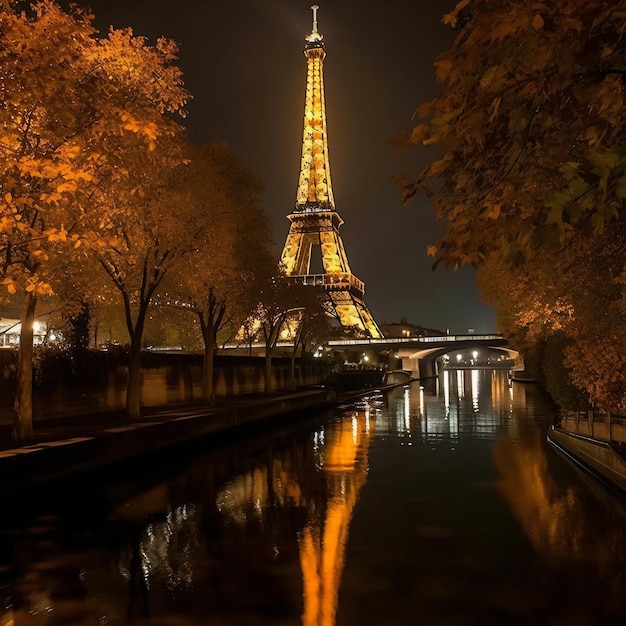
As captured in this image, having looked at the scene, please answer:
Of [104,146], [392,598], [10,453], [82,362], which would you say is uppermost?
[104,146]

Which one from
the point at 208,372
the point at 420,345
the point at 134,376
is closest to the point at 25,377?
the point at 134,376

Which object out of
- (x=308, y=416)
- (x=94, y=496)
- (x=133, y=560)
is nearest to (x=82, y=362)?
(x=94, y=496)

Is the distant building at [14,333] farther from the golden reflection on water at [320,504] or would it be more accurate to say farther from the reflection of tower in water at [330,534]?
the reflection of tower in water at [330,534]

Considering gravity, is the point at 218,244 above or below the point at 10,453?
above

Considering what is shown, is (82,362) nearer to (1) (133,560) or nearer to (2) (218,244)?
(2) (218,244)

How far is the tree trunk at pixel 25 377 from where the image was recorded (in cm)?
1700

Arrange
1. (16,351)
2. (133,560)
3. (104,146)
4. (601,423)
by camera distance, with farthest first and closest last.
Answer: (16,351), (601,423), (104,146), (133,560)

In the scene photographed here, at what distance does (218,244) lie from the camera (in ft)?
80.7

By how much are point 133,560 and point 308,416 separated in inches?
1175

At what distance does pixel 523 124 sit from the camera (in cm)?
575

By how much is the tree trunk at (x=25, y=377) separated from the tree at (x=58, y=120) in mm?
24

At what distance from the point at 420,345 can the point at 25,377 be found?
84.8 metres

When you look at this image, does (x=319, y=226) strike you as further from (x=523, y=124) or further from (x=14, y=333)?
(x=523, y=124)

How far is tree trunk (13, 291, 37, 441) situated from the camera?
17.0 m
